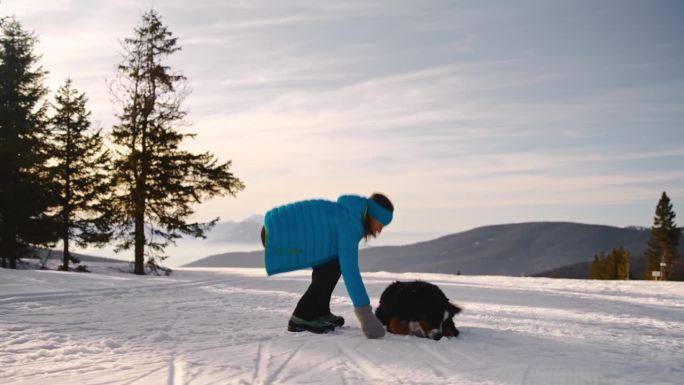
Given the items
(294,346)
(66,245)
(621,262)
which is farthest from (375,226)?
(621,262)

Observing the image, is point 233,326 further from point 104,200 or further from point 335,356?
point 104,200

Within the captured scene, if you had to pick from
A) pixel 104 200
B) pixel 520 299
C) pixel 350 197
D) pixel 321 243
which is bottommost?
pixel 520 299

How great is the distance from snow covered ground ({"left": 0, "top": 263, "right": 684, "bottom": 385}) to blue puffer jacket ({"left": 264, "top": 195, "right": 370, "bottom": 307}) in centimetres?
75

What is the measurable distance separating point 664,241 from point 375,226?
82224 mm

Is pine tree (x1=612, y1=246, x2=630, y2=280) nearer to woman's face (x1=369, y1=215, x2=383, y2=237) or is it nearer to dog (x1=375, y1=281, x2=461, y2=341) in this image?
dog (x1=375, y1=281, x2=461, y2=341)

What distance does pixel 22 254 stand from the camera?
2139 cm

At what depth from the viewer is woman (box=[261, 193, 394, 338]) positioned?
551cm

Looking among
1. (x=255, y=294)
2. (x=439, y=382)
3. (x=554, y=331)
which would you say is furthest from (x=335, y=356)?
(x=255, y=294)

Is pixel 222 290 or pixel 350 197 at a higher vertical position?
pixel 350 197

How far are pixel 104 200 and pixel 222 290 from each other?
12.4 m

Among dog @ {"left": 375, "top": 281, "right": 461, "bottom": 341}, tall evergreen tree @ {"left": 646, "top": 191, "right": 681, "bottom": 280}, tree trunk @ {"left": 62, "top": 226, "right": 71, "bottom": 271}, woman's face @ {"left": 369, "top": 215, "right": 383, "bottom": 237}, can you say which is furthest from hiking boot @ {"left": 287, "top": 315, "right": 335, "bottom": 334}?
tall evergreen tree @ {"left": 646, "top": 191, "right": 681, "bottom": 280}

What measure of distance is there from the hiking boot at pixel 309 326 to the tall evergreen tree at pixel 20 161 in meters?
18.7

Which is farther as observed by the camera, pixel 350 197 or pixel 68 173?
pixel 68 173

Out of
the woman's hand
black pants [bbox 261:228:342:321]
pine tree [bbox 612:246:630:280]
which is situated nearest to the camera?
the woman's hand
